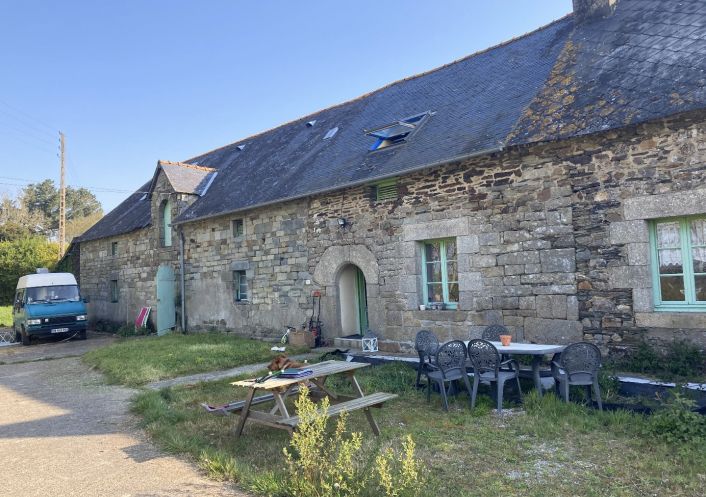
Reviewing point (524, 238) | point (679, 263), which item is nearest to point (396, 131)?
point (524, 238)


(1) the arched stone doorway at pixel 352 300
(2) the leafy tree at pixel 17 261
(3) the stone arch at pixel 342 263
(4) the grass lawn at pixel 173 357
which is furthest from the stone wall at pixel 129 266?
(2) the leafy tree at pixel 17 261

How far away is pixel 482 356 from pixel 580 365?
101cm

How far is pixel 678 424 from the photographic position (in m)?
4.44

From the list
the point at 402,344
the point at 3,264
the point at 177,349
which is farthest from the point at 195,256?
the point at 3,264

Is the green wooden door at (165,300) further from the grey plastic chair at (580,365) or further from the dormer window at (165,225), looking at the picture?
the grey plastic chair at (580,365)

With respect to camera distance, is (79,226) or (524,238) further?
(79,226)

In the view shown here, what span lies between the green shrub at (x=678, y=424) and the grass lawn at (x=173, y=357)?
661 cm

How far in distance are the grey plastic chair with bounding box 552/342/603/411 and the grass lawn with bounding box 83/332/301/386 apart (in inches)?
223

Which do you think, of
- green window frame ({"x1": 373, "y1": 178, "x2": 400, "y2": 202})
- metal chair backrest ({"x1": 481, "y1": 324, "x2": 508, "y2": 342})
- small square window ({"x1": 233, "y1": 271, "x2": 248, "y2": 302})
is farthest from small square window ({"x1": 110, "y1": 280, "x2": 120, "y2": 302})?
metal chair backrest ({"x1": 481, "y1": 324, "x2": 508, "y2": 342})

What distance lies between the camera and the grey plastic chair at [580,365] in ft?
17.7

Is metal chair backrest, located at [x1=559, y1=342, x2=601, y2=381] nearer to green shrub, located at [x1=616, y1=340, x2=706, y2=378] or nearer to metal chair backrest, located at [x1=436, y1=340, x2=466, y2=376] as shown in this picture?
metal chair backrest, located at [x1=436, y1=340, x2=466, y2=376]

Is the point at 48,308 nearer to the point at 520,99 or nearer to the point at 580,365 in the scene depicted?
the point at 520,99

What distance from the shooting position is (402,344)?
9102mm

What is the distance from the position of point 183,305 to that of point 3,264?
739 inches
